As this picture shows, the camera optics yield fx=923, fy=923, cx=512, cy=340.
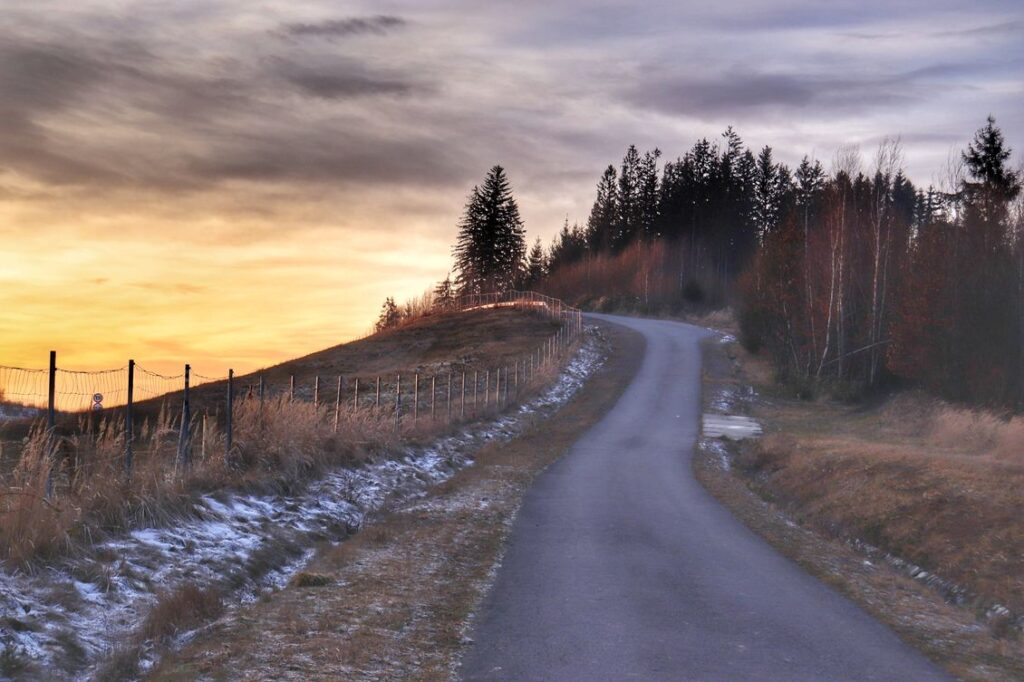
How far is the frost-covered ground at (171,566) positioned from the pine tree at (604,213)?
4283 inches

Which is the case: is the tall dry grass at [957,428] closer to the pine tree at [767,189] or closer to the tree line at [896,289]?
the tree line at [896,289]

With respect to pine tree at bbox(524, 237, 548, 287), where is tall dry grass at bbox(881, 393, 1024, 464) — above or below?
below

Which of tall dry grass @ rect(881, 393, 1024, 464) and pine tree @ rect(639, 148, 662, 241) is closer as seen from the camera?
tall dry grass @ rect(881, 393, 1024, 464)

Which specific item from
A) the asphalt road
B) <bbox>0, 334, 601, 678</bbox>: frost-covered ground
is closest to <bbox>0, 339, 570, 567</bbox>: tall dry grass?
<bbox>0, 334, 601, 678</bbox>: frost-covered ground

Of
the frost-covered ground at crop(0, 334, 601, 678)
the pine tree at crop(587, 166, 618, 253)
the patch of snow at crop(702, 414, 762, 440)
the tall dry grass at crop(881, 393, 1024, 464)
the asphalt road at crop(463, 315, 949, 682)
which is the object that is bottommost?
the asphalt road at crop(463, 315, 949, 682)

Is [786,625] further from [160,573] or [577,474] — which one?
[577,474]

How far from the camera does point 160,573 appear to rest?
918cm

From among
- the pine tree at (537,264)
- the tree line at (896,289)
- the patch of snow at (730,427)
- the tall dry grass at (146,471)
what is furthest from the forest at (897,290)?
the pine tree at (537,264)

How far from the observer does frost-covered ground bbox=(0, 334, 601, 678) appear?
718cm

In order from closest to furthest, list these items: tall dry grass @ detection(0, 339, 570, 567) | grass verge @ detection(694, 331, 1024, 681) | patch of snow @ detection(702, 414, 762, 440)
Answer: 1. tall dry grass @ detection(0, 339, 570, 567)
2. grass verge @ detection(694, 331, 1024, 681)
3. patch of snow @ detection(702, 414, 762, 440)

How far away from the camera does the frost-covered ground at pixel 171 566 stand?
7184 mm

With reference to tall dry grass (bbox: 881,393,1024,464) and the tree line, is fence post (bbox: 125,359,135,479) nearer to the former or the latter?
tall dry grass (bbox: 881,393,1024,464)

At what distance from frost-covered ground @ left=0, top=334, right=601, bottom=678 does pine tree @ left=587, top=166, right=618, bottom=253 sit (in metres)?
109

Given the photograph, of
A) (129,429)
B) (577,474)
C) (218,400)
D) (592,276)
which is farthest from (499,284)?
(129,429)
